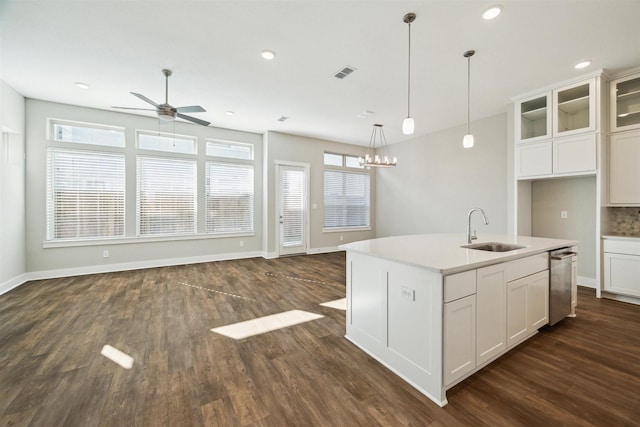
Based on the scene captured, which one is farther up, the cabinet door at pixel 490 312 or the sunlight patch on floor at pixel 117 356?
the cabinet door at pixel 490 312

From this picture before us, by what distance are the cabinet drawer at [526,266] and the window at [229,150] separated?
19.5 feet

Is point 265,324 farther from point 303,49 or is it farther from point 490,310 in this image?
point 303,49

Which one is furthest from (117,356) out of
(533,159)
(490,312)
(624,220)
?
(624,220)

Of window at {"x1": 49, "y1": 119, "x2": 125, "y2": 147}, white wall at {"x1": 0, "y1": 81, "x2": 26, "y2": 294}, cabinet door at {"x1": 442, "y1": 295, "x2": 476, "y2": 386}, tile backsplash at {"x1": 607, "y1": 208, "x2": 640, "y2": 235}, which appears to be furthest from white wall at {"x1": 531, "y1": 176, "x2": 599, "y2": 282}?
white wall at {"x1": 0, "y1": 81, "x2": 26, "y2": 294}

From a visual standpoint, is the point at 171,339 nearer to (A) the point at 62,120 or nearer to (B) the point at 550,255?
(B) the point at 550,255

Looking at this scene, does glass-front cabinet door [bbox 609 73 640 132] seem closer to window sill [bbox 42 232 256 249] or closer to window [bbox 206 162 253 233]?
window [bbox 206 162 253 233]

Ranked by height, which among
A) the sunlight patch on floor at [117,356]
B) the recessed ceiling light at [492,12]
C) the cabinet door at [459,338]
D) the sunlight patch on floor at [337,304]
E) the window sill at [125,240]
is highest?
the recessed ceiling light at [492,12]

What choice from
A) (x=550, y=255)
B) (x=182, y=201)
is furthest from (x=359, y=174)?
(x=550, y=255)

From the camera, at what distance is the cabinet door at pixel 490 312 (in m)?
1.91

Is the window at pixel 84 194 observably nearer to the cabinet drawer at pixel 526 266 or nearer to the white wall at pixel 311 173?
the white wall at pixel 311 173

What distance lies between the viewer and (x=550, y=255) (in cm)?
260

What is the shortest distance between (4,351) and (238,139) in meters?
5.23

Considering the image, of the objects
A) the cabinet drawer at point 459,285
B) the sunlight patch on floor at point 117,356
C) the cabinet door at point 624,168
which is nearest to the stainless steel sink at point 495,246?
the cabinet drawer at point 459,285

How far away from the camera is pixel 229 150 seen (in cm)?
638
